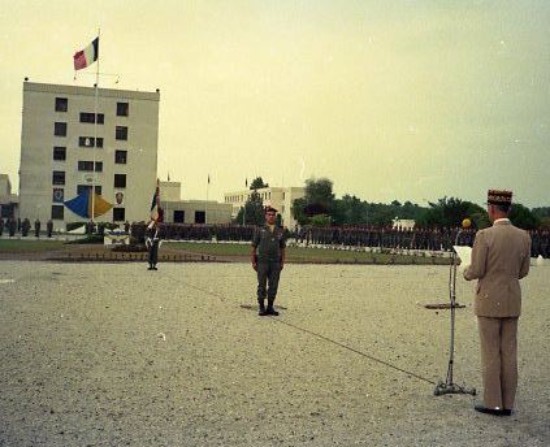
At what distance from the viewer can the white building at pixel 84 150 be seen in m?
76.1

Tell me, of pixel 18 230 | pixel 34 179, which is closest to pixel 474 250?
pixel 18 230

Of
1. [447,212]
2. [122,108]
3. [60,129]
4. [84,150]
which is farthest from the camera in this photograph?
[122,108]

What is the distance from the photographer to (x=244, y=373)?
795 cm

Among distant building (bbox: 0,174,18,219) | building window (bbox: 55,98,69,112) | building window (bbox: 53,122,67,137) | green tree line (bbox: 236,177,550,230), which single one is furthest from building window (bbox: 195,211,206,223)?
building window (bbox: 55,98,69,112)

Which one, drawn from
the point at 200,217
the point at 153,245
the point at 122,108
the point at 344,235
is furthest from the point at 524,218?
the point at 153,245

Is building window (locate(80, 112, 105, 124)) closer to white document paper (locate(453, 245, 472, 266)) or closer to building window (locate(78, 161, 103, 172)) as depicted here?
building window (locate(78, 161, 103, 172))

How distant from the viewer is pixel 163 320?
12039 millimetres

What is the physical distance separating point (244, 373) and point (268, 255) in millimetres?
5789

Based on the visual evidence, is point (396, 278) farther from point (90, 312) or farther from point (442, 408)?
point (442, 408)

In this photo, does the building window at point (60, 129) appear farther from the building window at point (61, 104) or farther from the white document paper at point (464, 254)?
the white document paper at point (464, 254)

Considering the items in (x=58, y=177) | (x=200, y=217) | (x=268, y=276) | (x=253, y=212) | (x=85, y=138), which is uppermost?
(x=85, y=138)

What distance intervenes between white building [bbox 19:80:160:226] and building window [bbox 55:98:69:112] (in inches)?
3.4

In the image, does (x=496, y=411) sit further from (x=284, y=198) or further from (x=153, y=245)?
(x=284, y=198)

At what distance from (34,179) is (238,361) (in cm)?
7230
